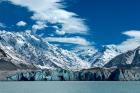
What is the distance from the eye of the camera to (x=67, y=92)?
16762cm

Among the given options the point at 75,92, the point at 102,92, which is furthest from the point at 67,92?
the point at 102,92

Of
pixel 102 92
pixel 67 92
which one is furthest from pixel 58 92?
pixel 102 92

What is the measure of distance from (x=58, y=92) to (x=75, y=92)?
24.6ft

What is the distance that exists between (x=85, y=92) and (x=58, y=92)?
11.6 metres

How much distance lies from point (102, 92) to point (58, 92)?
1984 cm

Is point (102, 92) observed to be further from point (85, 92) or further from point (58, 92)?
point (58, 92)

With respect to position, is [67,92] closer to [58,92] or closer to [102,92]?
[58,92]

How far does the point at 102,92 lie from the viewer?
17350 centimetres

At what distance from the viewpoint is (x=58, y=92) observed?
168750 millimetres

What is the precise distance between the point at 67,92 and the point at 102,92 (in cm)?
1649

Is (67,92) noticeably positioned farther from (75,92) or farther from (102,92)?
(102,92)

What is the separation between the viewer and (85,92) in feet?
555
